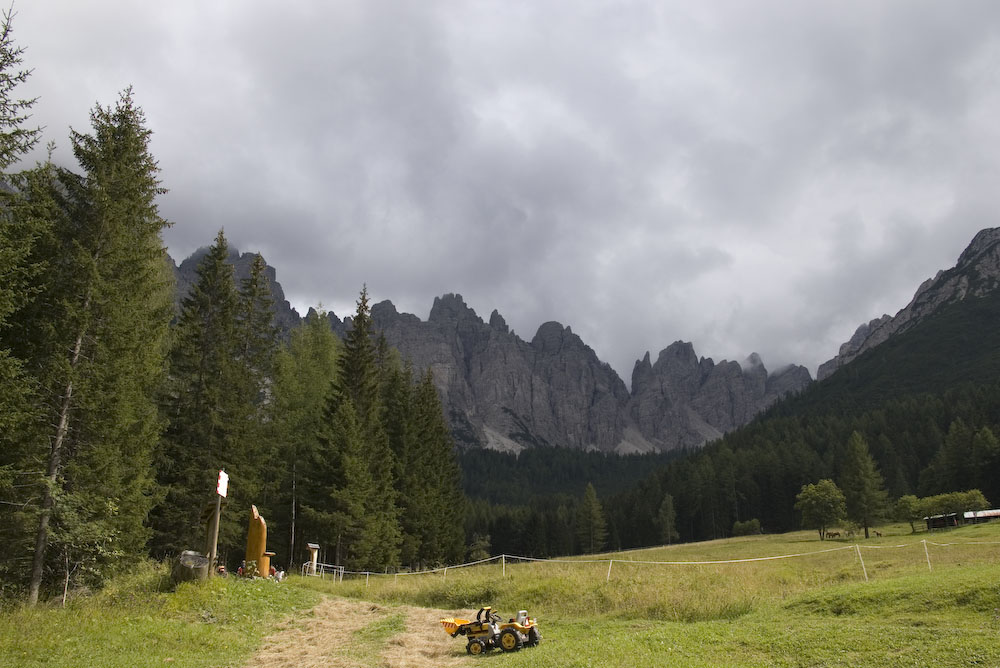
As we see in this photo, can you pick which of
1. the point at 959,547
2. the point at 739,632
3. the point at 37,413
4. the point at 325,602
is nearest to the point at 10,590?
the point at 37,413

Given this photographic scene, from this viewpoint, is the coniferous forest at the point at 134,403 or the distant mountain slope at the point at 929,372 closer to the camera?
the coniferous forest at the point at 134,403

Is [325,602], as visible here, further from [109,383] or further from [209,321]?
[209,321]

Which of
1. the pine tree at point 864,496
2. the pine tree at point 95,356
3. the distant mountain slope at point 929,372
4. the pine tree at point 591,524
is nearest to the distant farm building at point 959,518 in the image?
the pine tree at point 864,496

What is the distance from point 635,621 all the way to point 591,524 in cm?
8980

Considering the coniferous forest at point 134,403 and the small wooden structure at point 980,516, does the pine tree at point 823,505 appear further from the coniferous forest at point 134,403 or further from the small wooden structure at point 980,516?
the coniferous forest at point 134,403

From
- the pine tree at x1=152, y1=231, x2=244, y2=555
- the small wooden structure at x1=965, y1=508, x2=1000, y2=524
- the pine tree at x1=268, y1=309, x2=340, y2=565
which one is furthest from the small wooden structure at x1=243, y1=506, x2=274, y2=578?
the small wooden structure at x1=965, y1=508, x2=1000, y2=524

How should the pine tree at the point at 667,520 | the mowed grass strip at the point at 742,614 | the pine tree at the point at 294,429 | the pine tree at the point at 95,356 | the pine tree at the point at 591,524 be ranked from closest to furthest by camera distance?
the mowed grass strip at the point at 742,614, the pine tree at the point at 95,356, the pine tree at the point at 294,429, the pine tree at the point at 667,520, the pine tree at the point at 591,524

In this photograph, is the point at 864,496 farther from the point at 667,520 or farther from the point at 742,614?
the point at 742,614

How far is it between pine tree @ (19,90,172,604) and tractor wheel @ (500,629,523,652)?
10086 millimetres

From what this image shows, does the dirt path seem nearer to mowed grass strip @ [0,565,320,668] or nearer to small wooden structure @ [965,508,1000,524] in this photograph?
mowed grass strip @ [0,565,320,668]

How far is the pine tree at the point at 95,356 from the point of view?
15.2m

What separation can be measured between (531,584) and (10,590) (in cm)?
1433

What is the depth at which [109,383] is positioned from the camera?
631 inches

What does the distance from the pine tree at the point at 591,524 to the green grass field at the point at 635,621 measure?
81926 millimetres
